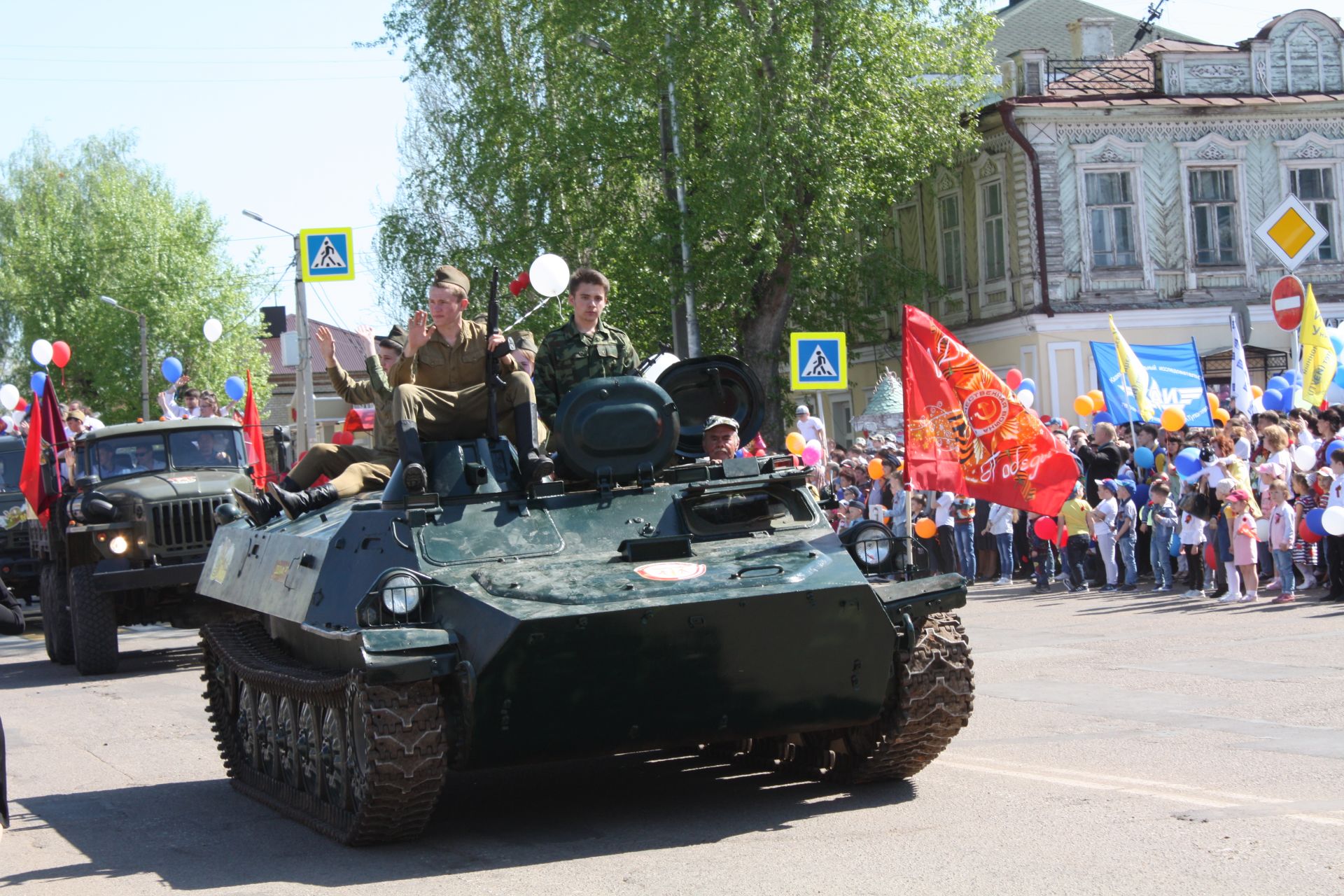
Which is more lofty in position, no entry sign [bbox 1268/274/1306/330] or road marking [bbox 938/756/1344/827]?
no entry sign [bbox 1268/274/1306/330]

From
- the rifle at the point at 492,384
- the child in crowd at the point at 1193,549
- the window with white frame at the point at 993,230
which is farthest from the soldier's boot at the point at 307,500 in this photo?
the window with white frame at the point at 993,230

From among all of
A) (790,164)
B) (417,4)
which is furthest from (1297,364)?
(417,4)

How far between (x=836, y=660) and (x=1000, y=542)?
1282cm

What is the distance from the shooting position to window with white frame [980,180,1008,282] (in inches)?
1253

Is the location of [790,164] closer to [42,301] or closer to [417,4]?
[417,4]

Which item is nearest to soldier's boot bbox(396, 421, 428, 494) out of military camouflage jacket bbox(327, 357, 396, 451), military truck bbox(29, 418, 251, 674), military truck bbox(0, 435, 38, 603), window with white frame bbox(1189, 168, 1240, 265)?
military camouflage jacket bbox(327, 357, 396, 451)

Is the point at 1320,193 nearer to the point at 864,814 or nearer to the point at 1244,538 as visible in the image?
the point at 1244,538

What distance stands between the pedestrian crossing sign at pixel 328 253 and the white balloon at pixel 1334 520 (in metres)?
13.4

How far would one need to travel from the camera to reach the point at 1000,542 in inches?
792

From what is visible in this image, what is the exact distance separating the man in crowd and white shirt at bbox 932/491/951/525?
11.1 meters

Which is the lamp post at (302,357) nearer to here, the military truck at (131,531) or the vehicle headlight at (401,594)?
the military truck at (131,531)

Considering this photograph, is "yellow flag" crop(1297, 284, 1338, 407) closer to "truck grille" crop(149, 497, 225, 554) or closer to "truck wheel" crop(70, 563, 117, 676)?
"truck grille" crop(149, 497, 225, 554)

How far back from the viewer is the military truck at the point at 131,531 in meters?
16.0

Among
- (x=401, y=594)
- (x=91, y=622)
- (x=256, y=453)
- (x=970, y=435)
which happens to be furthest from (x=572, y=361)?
(x=256, y=453)
